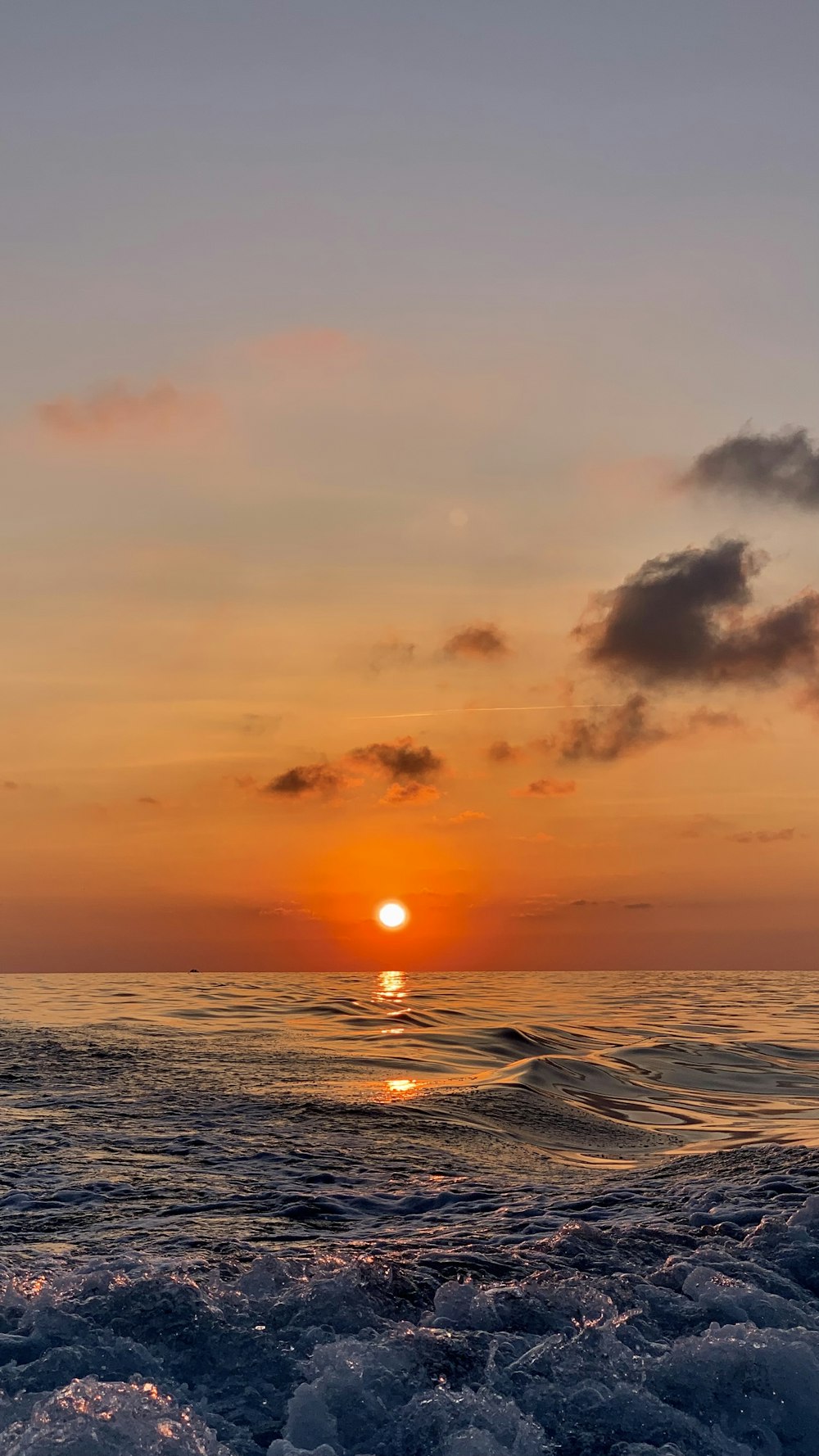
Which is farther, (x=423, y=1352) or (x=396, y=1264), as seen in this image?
(x=396, y=1264)

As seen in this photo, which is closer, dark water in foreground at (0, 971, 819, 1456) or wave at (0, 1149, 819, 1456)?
wave at (0, 1149, 819, 1456)

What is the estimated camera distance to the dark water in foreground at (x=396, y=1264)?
483cm

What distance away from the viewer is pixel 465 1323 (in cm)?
582

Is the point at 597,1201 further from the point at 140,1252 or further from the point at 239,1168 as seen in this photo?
the point at 140,1252

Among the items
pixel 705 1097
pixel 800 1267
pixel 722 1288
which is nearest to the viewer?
pixel 722 1288

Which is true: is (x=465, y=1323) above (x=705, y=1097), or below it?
above

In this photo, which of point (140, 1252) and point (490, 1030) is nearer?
point (140, 1252)

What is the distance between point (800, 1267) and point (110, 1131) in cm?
720

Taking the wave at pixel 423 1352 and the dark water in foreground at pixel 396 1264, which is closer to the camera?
the wave at pixel 423 1352

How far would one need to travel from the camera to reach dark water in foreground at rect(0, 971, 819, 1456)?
483 centimetres

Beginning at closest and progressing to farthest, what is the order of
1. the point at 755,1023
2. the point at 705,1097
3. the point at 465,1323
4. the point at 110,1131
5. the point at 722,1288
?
1. the point at 465,1323
2. the point at 722,1288
3. the point at 110,1131
4. the point at 705,1097
5. the point at 755,1023

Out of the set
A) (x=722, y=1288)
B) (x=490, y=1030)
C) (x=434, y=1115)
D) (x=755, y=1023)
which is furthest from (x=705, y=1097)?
(x=755, y=1023)

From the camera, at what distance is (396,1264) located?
6.66 meters

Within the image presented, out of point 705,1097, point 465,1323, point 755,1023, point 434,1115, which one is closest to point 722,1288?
point 465,1323
